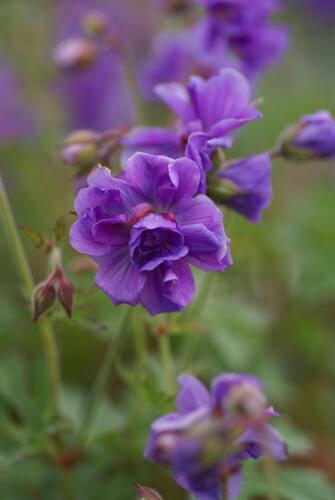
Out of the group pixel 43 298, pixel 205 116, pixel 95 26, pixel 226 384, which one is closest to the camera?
pixel 226 384

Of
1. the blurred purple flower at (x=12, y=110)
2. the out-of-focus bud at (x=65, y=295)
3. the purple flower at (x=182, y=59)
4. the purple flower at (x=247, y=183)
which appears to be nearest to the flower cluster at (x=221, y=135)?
the purple flower at (x=247, y=183)

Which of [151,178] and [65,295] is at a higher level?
[151,178]

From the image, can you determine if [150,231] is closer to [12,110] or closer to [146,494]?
[146,494]

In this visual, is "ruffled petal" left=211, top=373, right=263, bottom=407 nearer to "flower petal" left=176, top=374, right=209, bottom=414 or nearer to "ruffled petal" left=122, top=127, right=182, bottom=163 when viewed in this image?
"flower petal" left=176, top=374, right=209, bottom=414

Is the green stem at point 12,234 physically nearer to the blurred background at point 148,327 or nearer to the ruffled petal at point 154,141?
the blurred background at point 148,327

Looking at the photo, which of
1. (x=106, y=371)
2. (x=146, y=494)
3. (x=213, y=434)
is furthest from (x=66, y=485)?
(x=213, y=434)

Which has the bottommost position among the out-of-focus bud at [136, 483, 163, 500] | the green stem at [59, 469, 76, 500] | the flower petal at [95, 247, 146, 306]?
the green stem at [59, 469, 76, 500]

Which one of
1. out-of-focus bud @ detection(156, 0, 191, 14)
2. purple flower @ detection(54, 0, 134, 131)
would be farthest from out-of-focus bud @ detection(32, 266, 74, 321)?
purple flower @ detection(54, 0, 134, 131)
